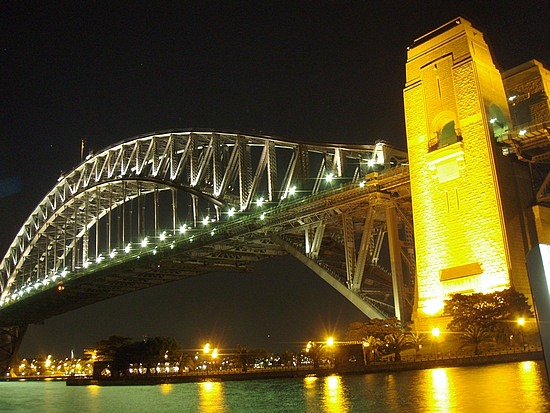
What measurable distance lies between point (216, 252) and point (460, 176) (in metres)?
24.1

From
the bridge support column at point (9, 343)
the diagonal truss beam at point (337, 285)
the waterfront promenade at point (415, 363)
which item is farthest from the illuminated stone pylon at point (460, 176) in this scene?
the bridge support column at point (9, 343)

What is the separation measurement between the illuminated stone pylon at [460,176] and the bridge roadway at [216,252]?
3103 mm

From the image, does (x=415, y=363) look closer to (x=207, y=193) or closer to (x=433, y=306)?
(x=433, y=306)

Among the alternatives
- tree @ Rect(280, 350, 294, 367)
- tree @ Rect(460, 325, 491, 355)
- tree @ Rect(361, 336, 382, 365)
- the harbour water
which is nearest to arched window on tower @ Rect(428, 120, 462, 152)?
tree @ Rect(460, 325, 491, 355)

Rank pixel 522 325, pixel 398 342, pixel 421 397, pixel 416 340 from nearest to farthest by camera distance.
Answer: pixel 421 397 → pixel 522 325 → pixel 416 340 → pixel 398 342

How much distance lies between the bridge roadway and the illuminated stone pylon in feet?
10.2

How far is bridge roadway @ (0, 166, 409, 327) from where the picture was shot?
35.4 metres

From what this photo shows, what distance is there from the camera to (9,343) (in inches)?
3398

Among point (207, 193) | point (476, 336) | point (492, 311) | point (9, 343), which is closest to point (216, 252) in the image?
point (207, 193)

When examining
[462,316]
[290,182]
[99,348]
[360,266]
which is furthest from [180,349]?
[462,316]

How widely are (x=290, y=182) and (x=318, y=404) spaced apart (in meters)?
28.6

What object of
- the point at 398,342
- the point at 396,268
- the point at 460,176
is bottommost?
the point at 398,342

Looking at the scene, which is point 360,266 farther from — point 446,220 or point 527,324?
point 527,324

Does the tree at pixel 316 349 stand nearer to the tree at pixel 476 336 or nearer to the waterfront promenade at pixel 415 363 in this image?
the waterfront promenade at pixel 415 363
